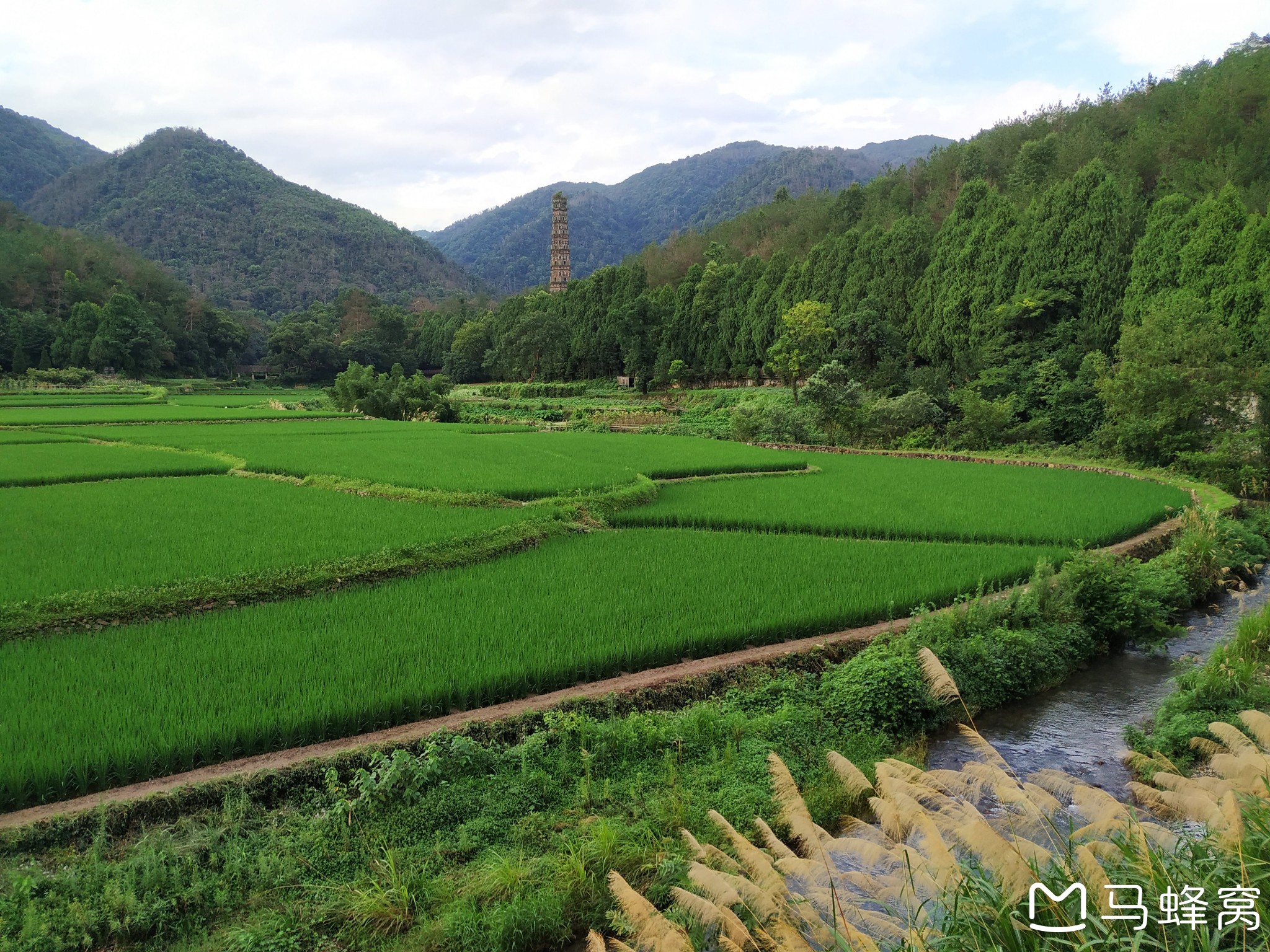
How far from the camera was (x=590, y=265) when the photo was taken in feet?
454

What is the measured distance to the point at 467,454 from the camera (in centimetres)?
1956

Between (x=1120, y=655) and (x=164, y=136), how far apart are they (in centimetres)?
14532

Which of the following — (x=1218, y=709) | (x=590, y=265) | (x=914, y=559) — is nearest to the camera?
(x=1218, y=709)

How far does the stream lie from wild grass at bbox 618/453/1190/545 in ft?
9.91

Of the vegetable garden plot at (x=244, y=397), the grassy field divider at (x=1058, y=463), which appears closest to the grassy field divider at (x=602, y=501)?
the grassy field divider at (x=1058, y=463)

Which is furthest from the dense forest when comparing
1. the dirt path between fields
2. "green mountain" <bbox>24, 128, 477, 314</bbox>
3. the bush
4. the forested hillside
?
the dirt path between fields

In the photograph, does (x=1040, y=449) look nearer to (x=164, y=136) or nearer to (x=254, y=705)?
(x=254, y=705)

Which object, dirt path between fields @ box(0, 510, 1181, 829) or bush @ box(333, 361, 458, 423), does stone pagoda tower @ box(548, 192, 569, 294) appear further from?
dirt path between fields @ box(0, 510, 1181, 829)

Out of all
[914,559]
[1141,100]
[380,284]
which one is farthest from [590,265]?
Answer: [914,559]

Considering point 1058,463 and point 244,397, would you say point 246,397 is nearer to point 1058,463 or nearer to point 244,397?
point 244,397

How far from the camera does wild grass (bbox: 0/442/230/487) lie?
14773 millimetres

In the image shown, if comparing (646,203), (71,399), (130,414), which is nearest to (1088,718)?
(130,414)

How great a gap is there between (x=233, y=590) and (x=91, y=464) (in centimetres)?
1183

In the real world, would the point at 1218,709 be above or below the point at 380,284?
below
